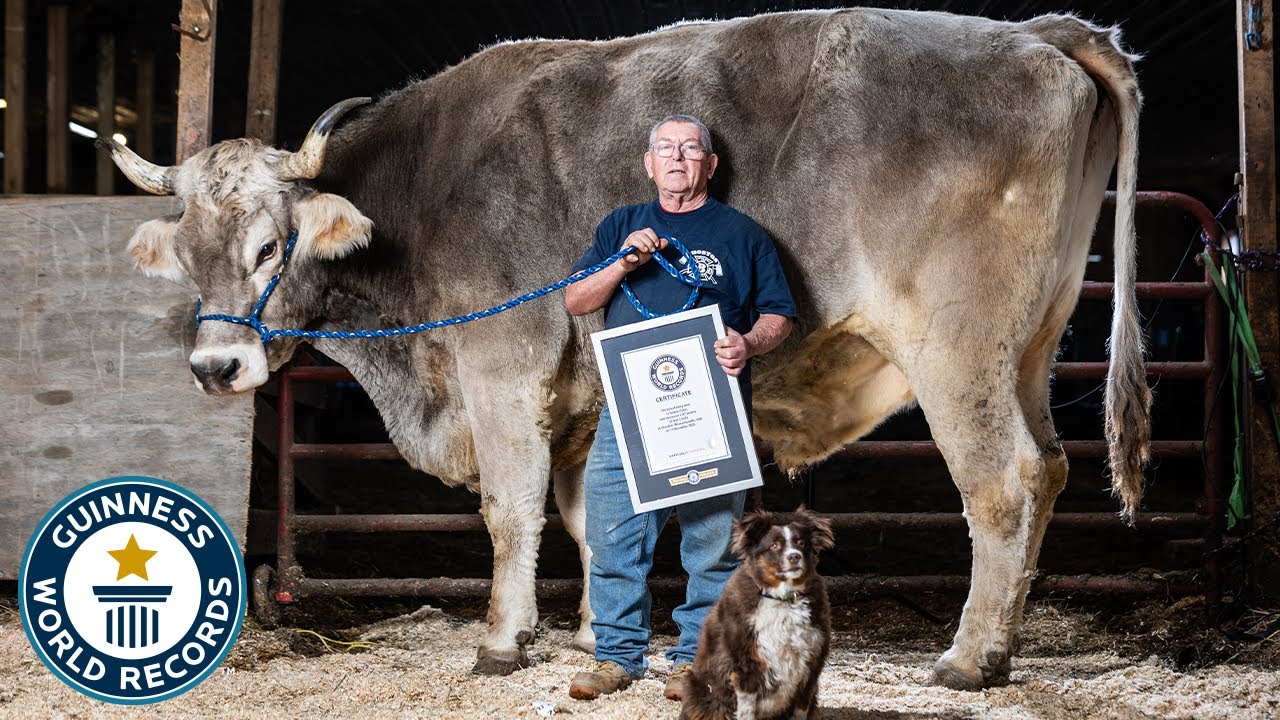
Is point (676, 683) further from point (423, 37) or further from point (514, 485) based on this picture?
point (423, 37)

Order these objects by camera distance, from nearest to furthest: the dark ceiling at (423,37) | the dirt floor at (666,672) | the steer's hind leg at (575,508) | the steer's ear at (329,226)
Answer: the dirt floor at (666,672) < the steer's ear at (329,226) < the steer's hind leg at (575,508) < the dark ceiling at (423,37)

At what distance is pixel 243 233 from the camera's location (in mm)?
3979

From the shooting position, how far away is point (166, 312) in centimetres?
482

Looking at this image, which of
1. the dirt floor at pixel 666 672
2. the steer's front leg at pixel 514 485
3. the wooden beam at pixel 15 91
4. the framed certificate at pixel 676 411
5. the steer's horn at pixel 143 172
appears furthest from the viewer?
the wooden beam at pixel 15 91

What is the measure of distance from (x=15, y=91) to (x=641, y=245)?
20.4 feet

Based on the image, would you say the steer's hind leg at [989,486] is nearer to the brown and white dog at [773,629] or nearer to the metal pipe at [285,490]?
the brown and white dog at [773,629]

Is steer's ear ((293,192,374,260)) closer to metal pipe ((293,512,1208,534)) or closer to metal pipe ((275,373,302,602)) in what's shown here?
metal pipe ((275,373,302,602))

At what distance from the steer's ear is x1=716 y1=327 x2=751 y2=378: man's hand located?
163cm

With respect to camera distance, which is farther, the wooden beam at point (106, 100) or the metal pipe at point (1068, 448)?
the wooden beam at point (106, 100)

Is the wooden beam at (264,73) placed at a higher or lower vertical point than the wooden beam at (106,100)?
lower

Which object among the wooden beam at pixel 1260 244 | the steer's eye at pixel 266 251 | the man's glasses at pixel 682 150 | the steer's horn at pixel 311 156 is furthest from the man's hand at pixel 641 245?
→ the wooden beam at pixel 1260 244

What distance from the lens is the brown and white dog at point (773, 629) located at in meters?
2.53

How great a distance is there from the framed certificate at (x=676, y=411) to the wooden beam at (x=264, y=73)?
271cm

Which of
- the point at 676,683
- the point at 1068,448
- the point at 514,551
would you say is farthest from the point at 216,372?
the point at 1068,448
